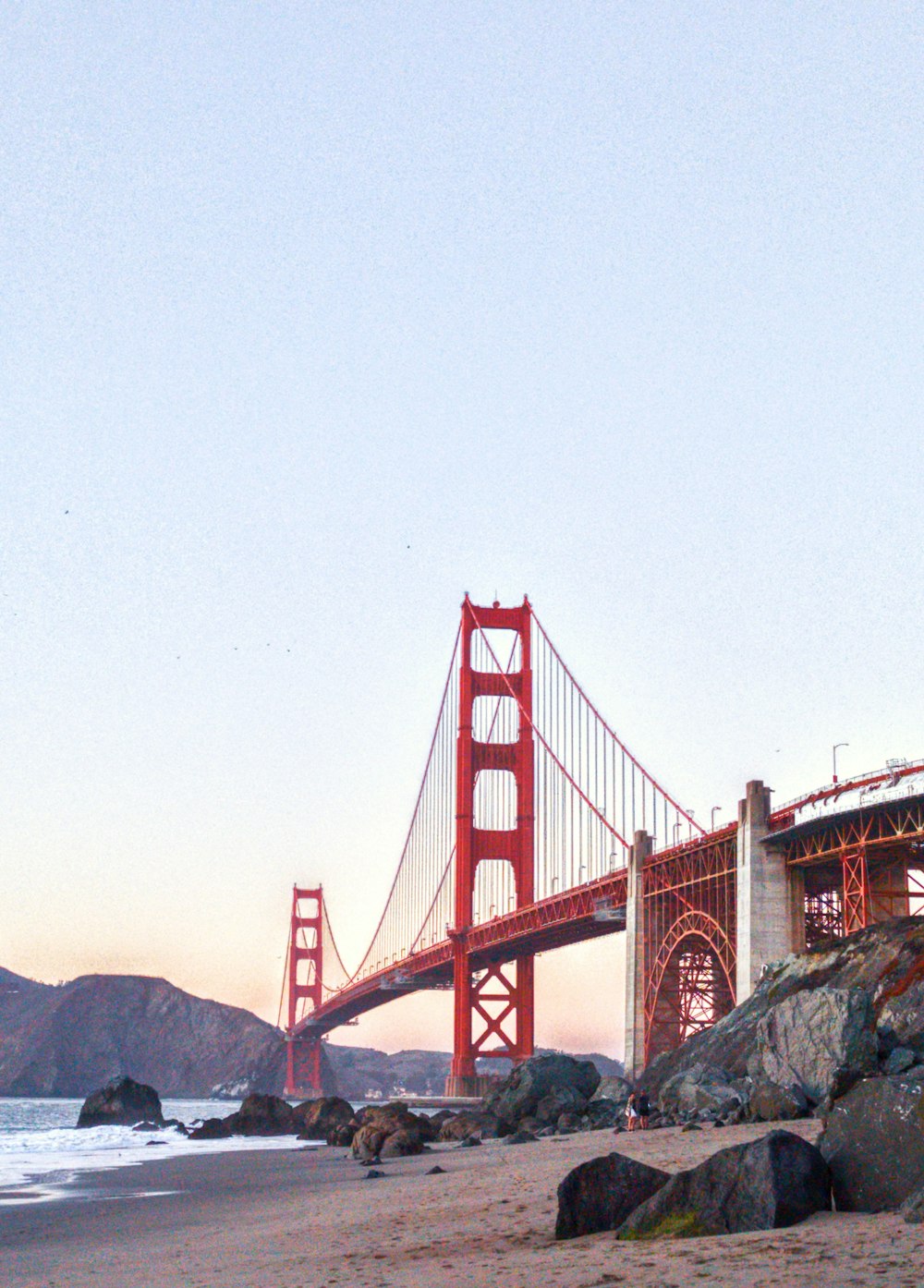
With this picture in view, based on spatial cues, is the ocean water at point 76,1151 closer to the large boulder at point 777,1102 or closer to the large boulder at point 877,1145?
the large boulder at point 777,1102

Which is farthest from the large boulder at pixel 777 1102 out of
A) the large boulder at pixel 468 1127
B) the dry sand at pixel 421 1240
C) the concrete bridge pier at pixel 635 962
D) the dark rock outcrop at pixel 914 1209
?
the concrete bridge pier at pixel 635 962

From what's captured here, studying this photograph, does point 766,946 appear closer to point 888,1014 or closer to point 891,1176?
point 888,1014

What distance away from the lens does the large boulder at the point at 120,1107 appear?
→ 86.5 metres

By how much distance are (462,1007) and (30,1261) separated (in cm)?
6501

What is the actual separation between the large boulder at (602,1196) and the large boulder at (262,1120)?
52220mm

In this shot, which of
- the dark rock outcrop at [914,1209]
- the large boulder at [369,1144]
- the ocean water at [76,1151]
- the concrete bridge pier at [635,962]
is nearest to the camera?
the dark rock outcrop at [914,1209]

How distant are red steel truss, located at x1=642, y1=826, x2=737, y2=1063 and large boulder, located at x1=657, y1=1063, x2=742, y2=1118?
54.0ft

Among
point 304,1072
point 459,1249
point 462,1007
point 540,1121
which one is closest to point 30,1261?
point 459,1249

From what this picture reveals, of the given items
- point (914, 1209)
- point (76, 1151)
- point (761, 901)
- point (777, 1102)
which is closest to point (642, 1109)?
point (777, 1102)

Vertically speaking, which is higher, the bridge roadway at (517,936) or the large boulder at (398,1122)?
the bridge roadway at (517,936)

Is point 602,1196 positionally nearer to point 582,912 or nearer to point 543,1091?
point 543,1091

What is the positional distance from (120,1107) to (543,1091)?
166ft

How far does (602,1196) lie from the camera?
1310 cm

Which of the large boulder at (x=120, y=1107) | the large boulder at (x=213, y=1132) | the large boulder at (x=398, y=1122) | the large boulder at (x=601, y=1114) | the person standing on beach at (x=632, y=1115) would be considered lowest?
the large boulder at (x=120, y=1107)
